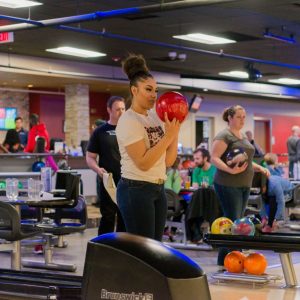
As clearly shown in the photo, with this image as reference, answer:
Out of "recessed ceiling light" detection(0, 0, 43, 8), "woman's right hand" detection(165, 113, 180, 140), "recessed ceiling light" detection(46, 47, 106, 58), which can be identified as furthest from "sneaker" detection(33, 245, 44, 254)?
"recessed ceiling light" detection(46, 47, 106, 58)

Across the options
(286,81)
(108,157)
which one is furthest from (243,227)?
(286,81)

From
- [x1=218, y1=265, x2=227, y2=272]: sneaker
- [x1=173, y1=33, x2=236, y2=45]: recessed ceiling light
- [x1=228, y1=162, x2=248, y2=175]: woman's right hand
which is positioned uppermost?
[x1=173, y1=33, x2=236, y2=45]: recessed ceiling light

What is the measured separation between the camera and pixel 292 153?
14773 millimetres

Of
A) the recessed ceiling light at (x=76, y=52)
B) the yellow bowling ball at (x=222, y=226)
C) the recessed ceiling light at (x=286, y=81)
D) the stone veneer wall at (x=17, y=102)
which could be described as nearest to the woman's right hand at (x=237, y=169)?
the yellow bowling ball at (x=222, y=226)

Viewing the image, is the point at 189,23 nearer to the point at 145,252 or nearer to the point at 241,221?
the point at 241,221

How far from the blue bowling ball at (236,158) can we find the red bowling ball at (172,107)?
2.07 m

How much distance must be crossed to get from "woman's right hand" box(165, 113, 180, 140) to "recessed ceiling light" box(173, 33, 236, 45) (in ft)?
29.3

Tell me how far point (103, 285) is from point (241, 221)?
3401mm

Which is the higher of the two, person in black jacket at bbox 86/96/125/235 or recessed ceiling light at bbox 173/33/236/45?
recessed ceiling light at bbox 173/33/236/45

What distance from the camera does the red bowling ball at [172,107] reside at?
12.2 ft

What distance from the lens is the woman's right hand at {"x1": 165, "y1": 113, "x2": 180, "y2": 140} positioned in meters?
3.55

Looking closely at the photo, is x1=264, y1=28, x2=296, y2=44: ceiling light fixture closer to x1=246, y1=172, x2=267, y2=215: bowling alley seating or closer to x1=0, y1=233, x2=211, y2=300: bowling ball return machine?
x1=246, y1=172, x2=267, y2=215: bowling alley seating

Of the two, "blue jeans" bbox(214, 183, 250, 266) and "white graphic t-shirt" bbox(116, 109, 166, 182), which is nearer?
"white graphic t-shirt" bbox(116, 109, 166, 182)

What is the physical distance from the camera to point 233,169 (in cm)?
582
